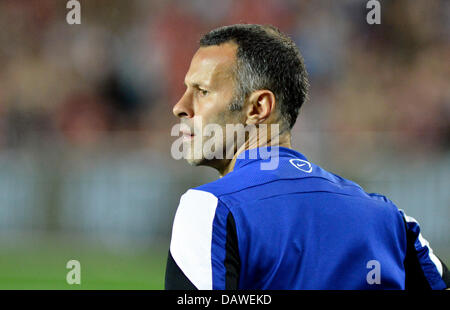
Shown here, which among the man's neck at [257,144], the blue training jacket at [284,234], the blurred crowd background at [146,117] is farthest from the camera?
the blurred crowd background at [146,117]

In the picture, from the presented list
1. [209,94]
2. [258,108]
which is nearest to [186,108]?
[209,94]

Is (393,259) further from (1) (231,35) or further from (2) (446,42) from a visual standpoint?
(2) (446,42)

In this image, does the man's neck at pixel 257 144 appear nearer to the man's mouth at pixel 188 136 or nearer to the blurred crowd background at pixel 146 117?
the man's mouth at pixel 188 136

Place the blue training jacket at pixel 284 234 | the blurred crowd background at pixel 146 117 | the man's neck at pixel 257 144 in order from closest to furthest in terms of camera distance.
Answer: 1. the blue training jacket at pixel 284 234
2. the man's neck at pixel 257 144
3. the blurred crowd background at pixel 146 117

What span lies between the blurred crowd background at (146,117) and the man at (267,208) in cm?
392

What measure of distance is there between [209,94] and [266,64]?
201 millimetres

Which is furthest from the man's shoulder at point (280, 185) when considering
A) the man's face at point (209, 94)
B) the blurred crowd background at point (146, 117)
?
the blurred crowd background at point (146, 117)

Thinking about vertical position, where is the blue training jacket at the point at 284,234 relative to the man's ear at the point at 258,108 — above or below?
below

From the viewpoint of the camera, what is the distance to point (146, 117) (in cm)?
763

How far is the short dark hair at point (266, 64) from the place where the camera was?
6.26ft

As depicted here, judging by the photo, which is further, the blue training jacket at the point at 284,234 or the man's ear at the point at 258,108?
the man's ear at the point at 258,108

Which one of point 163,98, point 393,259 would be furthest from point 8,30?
point 393,259

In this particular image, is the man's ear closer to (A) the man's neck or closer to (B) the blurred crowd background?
(A) the man's neck

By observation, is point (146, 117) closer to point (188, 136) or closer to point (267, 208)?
point (188, 136)
